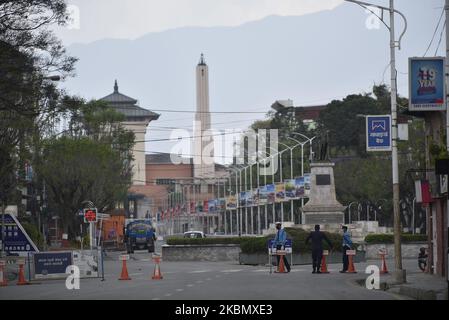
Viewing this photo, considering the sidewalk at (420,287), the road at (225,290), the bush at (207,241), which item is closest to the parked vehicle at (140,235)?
the bush at (207,241)

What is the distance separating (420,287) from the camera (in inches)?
1053

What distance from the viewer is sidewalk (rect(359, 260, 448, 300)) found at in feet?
80.3

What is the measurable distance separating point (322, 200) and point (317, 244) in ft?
86.1

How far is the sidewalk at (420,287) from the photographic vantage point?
24484 millimetres

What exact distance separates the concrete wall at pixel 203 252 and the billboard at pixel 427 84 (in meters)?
29.8

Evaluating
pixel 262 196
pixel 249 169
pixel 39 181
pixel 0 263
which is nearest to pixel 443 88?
pixel 0 263

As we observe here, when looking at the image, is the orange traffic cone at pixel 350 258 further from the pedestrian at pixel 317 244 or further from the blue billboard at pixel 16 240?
the blue billboard at pixel 16 240

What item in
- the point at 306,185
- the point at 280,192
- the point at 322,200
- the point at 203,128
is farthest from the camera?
the point at 203,128

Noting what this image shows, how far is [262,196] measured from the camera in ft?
302

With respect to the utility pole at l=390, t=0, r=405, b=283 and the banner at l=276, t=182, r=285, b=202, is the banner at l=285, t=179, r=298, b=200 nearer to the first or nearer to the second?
the banner at l=276, t=182, r=285, b=202

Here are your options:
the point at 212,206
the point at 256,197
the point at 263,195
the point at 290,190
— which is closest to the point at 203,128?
the point at 212,206

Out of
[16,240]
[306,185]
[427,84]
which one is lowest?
[16,240]

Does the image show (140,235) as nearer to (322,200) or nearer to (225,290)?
(322,200)

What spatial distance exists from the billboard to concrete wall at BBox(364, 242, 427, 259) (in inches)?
1060
